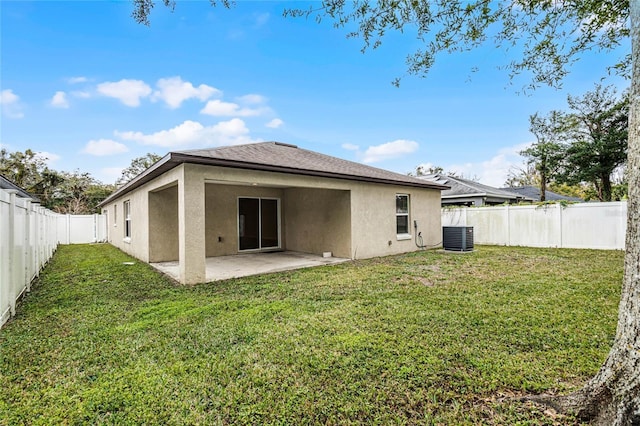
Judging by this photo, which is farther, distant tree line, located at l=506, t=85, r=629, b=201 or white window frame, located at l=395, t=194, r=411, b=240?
Answer: distant tree line, located at l=506, t=85, r=629, b=201

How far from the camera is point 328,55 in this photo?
11008mm

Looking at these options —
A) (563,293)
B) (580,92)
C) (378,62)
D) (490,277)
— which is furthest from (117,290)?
(580,92)

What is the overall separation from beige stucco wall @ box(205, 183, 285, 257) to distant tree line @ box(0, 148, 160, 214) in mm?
16500

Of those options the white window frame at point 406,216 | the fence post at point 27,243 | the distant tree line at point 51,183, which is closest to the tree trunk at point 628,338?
the fence post at point 27,243

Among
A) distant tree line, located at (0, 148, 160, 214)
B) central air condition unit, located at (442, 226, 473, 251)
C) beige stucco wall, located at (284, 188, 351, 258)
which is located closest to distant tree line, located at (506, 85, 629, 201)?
central air condition unit, located at (442, 226, 473, 251)

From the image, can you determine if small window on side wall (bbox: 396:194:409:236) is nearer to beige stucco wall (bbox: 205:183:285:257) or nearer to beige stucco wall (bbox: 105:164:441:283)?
beige stucco wall (bbox: 105:164:441:283)

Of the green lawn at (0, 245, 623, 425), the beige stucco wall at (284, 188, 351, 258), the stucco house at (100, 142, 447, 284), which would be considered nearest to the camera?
the green lawn at (0, 245, 623, 425)

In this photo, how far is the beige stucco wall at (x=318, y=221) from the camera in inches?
389

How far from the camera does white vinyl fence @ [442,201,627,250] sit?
10586mm

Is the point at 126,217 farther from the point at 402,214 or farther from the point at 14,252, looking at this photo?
the point at 402,214

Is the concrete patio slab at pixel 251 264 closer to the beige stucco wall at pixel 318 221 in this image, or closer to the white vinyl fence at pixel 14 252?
the beige stucco wall at pixel 318 221

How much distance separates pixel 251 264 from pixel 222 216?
273 cm

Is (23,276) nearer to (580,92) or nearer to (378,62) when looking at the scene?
(378,62)

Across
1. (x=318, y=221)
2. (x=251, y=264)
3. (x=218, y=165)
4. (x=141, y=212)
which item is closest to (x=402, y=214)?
(x=318, y=221)
